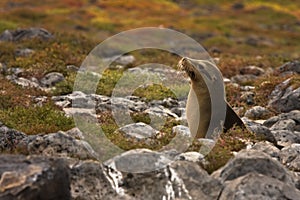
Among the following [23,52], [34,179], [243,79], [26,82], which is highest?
[34,179]

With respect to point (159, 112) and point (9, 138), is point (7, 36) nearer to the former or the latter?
point (159, 112)

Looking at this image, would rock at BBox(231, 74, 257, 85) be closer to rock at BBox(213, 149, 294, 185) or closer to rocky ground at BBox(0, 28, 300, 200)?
rocky ground at BBox(0, 28, 300, 200)

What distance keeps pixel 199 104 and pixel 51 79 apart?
9000 mm

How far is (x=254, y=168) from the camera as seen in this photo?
836 centimetres

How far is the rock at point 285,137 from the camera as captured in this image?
12.3 m

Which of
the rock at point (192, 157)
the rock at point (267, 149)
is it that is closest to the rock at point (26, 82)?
the rock at point (267, 149)

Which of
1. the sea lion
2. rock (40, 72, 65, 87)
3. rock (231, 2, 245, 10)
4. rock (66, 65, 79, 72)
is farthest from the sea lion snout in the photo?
rock (231, 2, 245, 10)

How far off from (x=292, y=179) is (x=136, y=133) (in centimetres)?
387

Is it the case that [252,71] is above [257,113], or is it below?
below

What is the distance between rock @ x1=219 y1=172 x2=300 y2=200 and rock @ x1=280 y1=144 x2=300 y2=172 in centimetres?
203

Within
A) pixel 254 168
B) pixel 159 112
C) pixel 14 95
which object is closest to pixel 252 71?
pixel 159 112

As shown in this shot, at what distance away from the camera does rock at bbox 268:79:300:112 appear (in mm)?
16484

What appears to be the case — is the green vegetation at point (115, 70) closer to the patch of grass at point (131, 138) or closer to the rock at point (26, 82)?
the patch of grass at point (131, 138)

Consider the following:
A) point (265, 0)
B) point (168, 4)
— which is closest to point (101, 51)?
point (168, 4)
